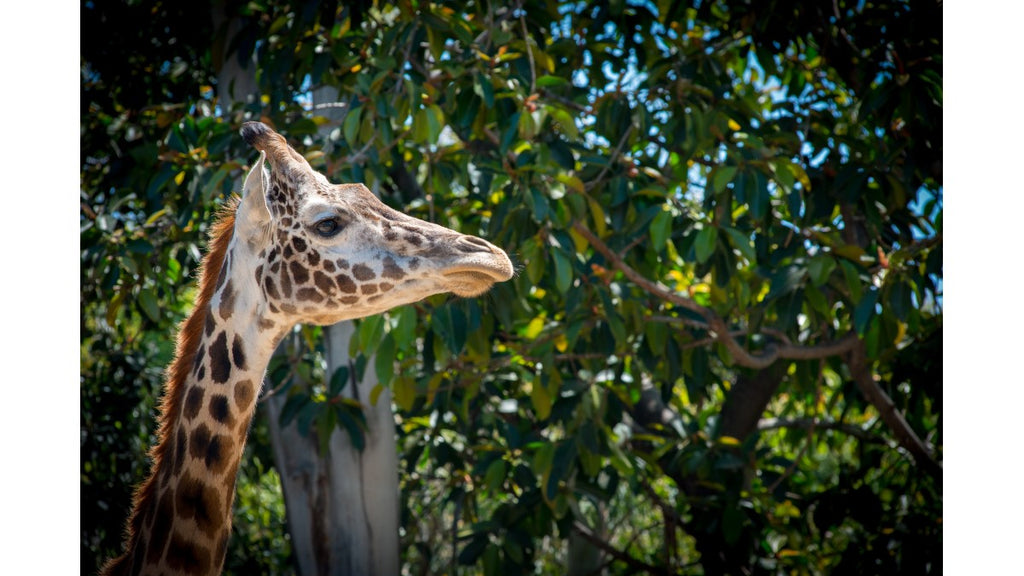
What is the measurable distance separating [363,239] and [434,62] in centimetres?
209

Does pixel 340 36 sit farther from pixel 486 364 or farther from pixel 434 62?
pixel 486 364

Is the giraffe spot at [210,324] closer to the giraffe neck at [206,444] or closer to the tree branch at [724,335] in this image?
the giraffe neck at [206,444]

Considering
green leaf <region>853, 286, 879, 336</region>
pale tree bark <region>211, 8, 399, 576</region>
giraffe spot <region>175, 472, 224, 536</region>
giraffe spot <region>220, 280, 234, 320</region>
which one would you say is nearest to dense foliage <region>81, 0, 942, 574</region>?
green leaf <region>853, 286, 879, 336</region>

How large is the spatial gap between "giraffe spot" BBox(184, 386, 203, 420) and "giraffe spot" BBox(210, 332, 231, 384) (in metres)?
0.05

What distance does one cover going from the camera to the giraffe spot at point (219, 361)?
7.03 feet

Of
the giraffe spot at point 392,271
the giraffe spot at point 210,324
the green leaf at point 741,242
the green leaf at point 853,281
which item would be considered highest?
the green leaf at point 741,242

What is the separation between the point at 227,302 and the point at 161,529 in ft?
1.57

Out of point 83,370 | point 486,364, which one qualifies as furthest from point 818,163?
point 83,370

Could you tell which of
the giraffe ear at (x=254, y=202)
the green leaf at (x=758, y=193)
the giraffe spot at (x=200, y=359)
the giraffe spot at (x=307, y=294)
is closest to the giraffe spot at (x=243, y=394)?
the giraffe spot at (x=200, y=359)

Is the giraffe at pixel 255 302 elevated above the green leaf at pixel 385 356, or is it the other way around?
the green leaf at pixel 385 356

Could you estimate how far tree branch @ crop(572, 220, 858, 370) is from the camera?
3963mm

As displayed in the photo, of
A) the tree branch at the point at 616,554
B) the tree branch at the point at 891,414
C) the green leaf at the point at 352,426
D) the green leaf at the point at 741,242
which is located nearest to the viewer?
the green leaf at the point at 741,242

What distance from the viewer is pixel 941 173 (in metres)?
3.95

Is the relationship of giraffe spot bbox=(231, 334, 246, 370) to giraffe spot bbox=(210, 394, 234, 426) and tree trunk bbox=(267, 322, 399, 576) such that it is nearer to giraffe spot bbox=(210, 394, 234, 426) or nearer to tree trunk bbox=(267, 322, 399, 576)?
giraffe spot bbox=(210, 394, 234, 426)
